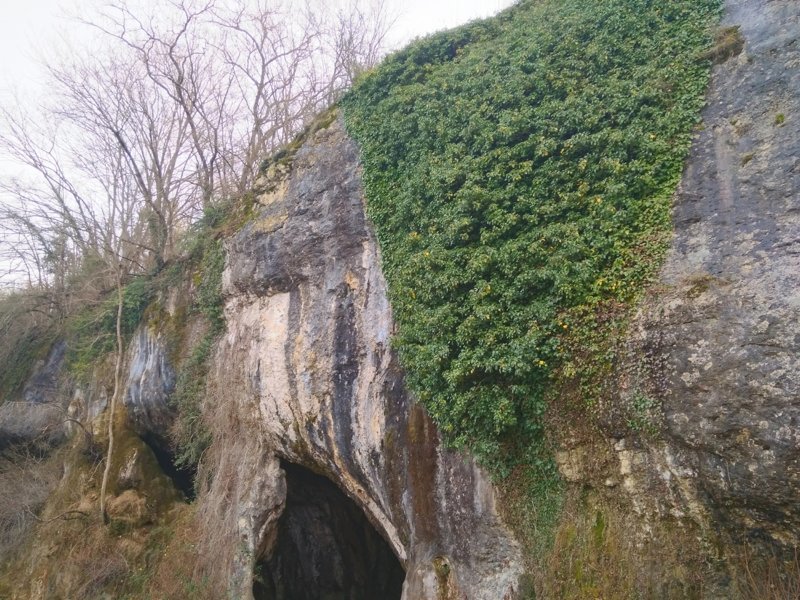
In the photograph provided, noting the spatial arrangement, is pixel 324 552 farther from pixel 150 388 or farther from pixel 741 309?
pixel 741 309

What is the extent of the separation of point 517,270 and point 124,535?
9292mm

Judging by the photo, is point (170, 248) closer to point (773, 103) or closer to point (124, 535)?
point (124, 535)

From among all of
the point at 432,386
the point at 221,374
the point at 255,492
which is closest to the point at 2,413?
the point at 221,374

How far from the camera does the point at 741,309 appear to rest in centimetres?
442

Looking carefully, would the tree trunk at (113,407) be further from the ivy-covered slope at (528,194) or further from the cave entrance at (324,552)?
the ivy-covered slope at (528,194)

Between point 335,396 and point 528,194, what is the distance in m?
3.87

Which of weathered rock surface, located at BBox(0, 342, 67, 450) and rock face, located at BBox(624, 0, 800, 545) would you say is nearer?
rock face, located at BBox(624, 0, 800, 545)

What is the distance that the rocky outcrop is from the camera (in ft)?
13.3

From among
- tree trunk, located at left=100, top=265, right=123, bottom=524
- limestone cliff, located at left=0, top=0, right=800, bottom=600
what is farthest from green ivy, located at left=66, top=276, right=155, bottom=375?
limestone cliff, located at left=0, top=0, right=800, bottom=600

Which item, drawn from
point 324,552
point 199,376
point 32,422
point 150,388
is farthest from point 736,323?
point 32,422

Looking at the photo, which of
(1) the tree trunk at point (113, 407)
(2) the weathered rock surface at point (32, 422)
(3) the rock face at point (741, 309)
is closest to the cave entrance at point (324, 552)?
(1) the tree trunk at point (113, 407)

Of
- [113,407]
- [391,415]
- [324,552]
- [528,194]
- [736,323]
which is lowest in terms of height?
[324,552]

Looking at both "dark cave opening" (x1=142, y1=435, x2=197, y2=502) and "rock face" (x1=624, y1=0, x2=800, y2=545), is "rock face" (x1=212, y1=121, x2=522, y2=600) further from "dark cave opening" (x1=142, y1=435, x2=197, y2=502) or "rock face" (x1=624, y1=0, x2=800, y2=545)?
"dark cave opening" (x1=142, y1=435, x2=197, y2=502)

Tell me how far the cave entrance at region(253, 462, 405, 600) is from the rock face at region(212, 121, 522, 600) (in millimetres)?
922
